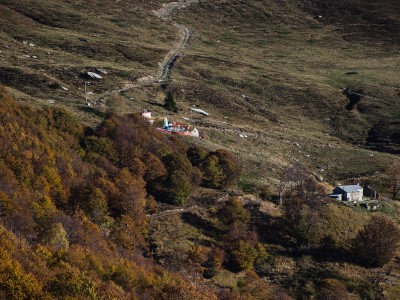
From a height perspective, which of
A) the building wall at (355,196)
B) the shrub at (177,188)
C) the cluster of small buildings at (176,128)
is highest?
the shrub at (177,188)

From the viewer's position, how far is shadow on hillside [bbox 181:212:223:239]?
1725 inches

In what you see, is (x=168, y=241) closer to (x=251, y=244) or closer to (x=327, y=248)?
(x=251, y=244)

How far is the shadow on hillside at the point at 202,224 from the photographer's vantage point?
144 feet

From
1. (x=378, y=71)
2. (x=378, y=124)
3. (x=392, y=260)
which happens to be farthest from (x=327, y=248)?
(x=378, y=71)

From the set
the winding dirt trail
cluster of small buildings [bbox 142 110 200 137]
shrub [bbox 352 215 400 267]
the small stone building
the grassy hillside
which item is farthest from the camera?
the winding dirt trail

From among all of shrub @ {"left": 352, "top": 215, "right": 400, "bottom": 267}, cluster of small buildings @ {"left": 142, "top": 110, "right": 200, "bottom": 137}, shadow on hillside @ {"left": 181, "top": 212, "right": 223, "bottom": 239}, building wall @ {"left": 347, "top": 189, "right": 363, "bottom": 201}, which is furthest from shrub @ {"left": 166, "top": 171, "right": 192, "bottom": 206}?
building wall @ {"left": 347, "top": 189, "right": 363, "bottom": 201}

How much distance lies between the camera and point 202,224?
4484 centimetres

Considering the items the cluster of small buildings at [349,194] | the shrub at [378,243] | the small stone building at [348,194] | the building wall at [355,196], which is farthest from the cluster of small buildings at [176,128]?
the shrub at [378,243]

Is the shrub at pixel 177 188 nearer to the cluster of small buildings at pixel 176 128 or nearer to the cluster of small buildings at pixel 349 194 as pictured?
the cluster of small buildings at pixel 176 128

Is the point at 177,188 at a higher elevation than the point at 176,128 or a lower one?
higher

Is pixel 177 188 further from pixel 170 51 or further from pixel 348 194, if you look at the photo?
pixel 170 51

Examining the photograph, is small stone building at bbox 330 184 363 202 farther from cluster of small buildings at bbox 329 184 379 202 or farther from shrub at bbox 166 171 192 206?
shrub at bbox 166 171 192 206

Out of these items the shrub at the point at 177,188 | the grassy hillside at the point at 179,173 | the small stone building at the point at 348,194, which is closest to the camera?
the grassy hillside at the point at 179,173

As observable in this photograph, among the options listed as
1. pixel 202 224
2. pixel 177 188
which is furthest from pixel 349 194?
pixel 177 188
